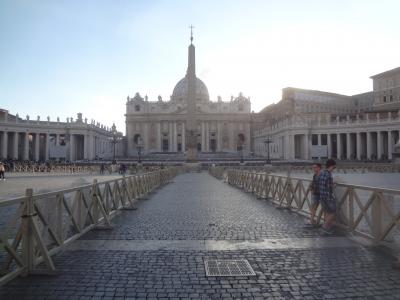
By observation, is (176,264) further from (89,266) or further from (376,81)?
(376,81)

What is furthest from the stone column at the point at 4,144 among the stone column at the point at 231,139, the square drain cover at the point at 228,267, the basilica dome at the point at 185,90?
the square drain cover at the point at 228,267

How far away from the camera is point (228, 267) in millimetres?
6086

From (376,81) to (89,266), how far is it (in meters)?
93.6

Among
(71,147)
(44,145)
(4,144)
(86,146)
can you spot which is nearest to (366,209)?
(4,144)

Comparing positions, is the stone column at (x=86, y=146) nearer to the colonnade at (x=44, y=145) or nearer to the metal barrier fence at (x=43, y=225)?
the colonnade at (x=44, y=145)

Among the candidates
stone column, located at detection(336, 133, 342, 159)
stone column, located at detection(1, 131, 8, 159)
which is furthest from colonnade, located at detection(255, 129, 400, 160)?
stone column, located at detection(1, 131, 8, 159)

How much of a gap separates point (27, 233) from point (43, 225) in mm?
621

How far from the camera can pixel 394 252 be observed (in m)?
6.82

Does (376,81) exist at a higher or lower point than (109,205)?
higher

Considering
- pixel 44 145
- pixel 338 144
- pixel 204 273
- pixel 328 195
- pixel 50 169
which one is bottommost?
pixel 204 273

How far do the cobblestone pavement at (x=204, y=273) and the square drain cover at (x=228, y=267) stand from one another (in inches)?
5.5

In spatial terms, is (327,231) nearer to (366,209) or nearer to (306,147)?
(366,209)

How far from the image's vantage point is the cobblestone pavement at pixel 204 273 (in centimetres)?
496

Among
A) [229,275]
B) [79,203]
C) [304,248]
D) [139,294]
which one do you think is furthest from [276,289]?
[79,203]
